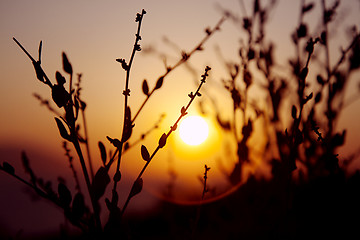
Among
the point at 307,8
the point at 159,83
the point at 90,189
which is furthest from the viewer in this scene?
the point at 307,8

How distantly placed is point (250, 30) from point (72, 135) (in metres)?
1.91

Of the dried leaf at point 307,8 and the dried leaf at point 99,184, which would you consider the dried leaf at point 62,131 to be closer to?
the dried leaf at point 99,184

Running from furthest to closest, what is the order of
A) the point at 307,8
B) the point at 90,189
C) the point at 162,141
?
the point at 307,8, the point at 162,141, the point at 90,189

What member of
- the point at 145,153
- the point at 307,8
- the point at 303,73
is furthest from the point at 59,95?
the point at 307,8

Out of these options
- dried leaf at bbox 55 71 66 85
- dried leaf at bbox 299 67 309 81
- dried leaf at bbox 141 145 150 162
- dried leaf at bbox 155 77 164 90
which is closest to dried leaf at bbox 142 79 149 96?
dried leaf at bbox 155 77 164 90

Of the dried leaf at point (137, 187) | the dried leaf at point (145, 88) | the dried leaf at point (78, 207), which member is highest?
the dried leaf at point (145, 88)

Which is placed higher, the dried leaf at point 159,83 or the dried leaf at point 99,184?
the dried leaf at point 159,83

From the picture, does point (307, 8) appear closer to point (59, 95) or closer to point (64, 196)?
point (59, 95)

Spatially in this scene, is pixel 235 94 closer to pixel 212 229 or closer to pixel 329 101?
pixel 329 101

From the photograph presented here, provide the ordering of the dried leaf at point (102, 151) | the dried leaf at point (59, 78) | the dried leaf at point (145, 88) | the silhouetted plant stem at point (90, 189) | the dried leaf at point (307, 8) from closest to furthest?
the silhouetted plant stem at point (90, 189) < the dried leaf at point (59, 78) < the dried leaf at point (102, 151) < the dried leaf at point (145, 88) < the dried leaf at point (307, 8)

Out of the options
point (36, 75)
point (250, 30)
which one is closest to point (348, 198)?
point (250, 30)

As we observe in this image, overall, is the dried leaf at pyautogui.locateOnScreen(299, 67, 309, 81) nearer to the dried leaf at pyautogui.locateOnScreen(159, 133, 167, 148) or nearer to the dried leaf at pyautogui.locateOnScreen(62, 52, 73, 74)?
the dried leaf at pyautogui.locateOnScreen(159, 133, 167, 148)

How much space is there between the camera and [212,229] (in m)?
3.79

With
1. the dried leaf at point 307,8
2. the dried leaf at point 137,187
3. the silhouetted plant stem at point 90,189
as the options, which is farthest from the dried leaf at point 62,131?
the dried leaf at point 307,8
